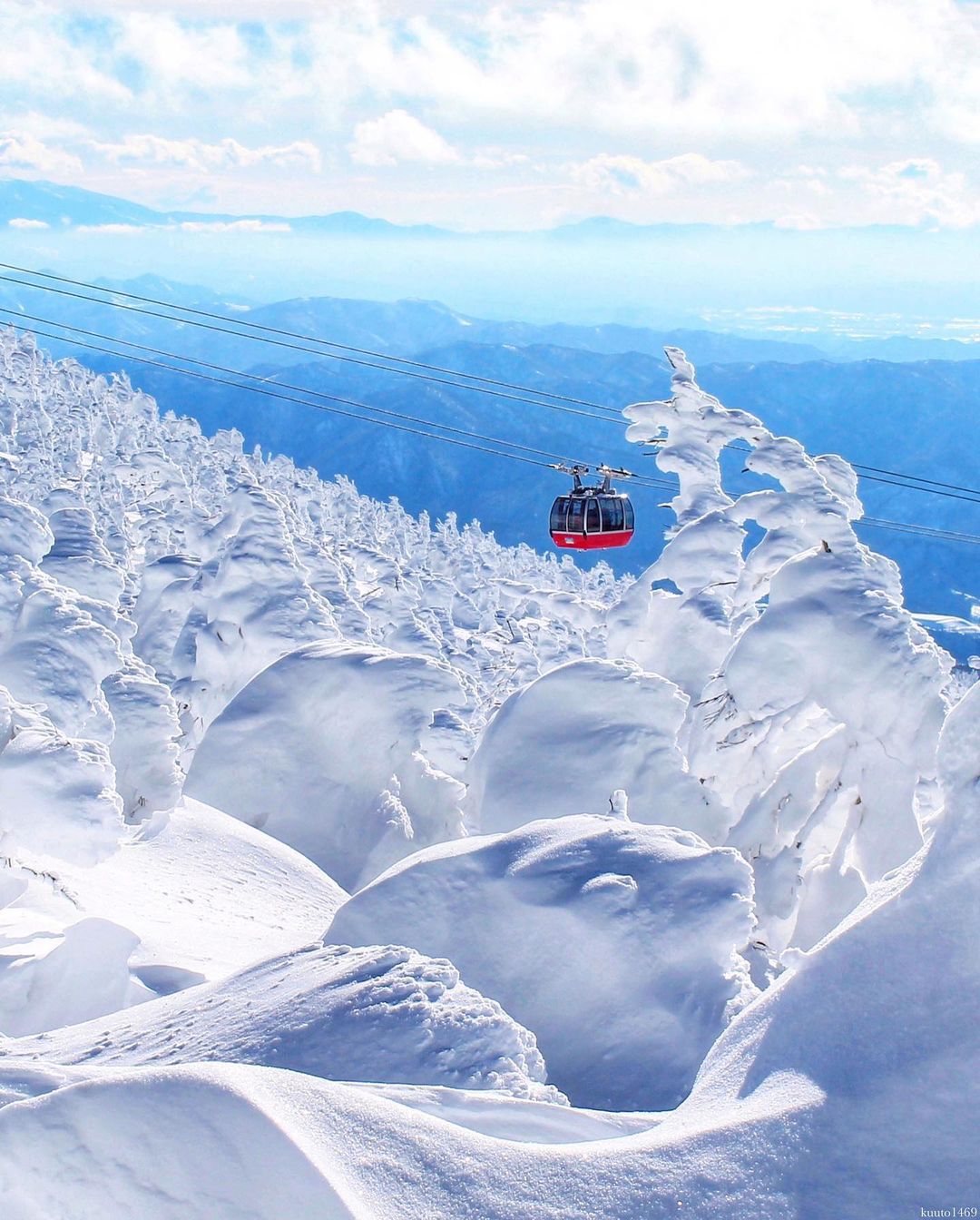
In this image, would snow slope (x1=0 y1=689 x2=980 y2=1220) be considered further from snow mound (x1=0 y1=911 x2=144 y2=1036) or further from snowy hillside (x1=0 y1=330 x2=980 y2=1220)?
snow mound (x1=0 y1=911 x2=144 y2=1036)

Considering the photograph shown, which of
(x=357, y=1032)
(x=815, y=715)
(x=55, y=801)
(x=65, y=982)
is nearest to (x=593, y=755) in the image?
(x=815, y=715)

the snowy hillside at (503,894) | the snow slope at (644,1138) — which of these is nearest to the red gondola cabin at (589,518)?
the snowy hillside at (503,894)

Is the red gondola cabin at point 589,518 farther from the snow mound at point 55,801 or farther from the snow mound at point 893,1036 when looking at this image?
the snow mound at point 893,1036

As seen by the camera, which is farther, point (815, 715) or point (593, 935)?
point (815, 715)

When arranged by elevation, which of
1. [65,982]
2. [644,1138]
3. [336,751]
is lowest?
[336,751]

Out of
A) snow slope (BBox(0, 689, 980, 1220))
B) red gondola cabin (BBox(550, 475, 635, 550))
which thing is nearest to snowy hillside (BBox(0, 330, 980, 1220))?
snow slope (BBox(0, 689, 980, 1220))

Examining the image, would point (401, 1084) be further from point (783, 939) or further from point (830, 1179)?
point (783, 939)

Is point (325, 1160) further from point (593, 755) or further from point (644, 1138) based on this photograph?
point (593, 755)

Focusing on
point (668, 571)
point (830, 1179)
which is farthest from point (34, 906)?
point (668, 571)
